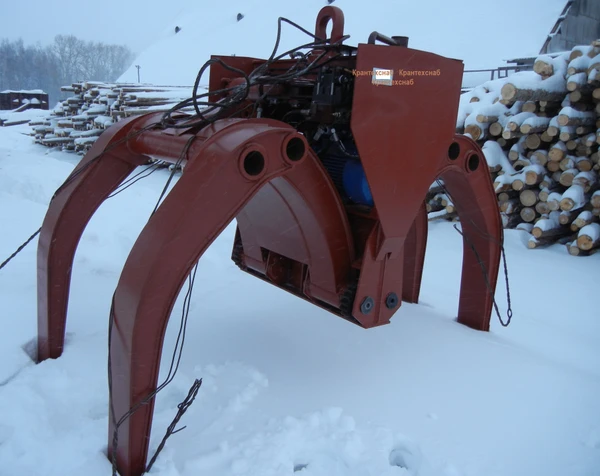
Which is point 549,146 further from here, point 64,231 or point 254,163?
point 64,231

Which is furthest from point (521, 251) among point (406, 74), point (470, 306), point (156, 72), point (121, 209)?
point (156, 72)

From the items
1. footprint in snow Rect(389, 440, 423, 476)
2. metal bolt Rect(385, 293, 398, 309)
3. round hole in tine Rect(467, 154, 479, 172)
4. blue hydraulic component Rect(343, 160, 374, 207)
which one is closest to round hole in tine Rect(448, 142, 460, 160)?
round hole in tine Rect(467, 154, 479, 172)

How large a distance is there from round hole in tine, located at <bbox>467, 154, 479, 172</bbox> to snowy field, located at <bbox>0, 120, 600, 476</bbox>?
0.98 m

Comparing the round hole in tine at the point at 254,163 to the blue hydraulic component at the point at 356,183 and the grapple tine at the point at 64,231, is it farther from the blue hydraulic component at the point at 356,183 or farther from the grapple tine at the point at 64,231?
the grapple tine at the point at 64,231

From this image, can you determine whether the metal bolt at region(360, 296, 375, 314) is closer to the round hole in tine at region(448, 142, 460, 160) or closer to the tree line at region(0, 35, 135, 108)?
the round hole in tine at region(448, 142, 460, 160)

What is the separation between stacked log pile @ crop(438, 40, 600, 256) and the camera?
201 inches

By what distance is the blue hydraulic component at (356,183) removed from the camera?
2438 millimetres

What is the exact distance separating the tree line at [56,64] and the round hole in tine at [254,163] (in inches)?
1458

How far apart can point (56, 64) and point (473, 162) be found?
41359mm

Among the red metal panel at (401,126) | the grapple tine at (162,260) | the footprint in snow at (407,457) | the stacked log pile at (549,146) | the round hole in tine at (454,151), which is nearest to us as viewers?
the grapple tine at (162,260)

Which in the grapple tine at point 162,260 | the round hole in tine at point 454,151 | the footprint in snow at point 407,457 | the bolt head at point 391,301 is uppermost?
the round hole in tine at point 454,151

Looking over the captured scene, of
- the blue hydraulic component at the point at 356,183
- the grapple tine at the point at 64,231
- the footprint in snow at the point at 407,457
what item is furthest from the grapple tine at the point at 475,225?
the grapple tine at the point at 64,231

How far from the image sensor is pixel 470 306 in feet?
10.8

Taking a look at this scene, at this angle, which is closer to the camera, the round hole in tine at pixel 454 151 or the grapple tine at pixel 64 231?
the grapple tine at pixel 64 231
